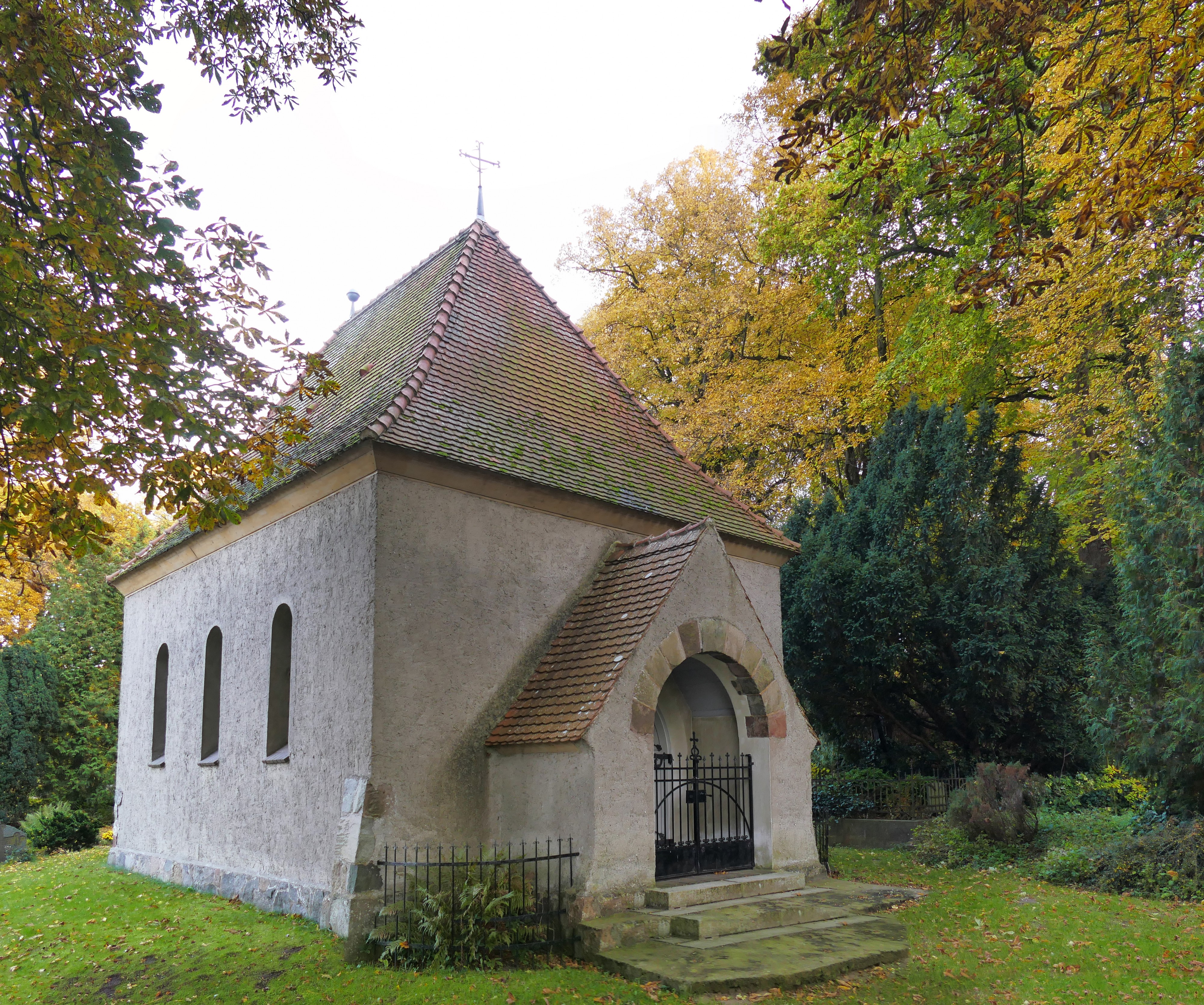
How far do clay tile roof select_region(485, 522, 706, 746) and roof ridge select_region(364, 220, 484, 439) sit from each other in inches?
129

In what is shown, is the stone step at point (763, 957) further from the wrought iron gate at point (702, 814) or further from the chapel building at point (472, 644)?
the wrought iron gate at point (702, 814)

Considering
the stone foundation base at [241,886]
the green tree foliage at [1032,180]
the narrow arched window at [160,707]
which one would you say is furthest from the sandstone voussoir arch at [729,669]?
the narrow arched window at [160,707]

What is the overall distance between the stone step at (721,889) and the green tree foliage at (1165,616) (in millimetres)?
5082

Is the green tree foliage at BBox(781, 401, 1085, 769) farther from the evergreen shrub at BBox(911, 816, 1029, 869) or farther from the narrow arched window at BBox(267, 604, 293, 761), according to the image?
the narrow arched window at BBox(267, 604, 293, 761)

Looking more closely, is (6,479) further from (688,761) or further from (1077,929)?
(1077,929)

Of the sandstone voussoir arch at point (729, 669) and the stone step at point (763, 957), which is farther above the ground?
the sandstone voussoir arch at point (729, 669)

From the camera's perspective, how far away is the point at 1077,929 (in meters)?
9.70

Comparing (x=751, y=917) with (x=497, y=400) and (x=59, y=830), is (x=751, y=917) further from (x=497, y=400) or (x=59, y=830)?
(x=59, y=830)

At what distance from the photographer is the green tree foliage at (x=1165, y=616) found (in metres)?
11.5

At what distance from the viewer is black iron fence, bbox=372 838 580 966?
8375mm

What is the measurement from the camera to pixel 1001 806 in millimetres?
13695

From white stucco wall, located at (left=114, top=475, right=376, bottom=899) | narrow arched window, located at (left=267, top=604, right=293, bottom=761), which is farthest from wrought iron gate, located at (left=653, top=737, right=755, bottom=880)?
narrow arched window, located at (left=267, top=604, right=293, bottom=761)

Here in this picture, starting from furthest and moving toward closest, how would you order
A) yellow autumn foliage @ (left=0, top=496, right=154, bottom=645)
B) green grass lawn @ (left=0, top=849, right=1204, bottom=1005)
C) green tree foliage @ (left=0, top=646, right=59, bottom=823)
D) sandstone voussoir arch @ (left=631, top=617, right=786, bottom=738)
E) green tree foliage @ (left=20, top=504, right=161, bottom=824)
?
yellow autumn foliage @ (left=0, top=496, right=154, bottom=645), green tree foliage @ (left=20, top=504, right=161, bottom=824), green tree foliage @ (left=0, top=646, right=59, bottom=823), sandstone voussoir arch @ (left=631, top=617, right=786, bottom=738), green grass lawn @ (left=0, top=849, right=1204, bottom=1005)

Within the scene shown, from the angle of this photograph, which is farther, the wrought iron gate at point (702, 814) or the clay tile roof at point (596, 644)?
the wrought iron gate at point (702, 814)
